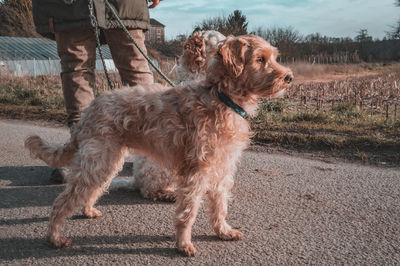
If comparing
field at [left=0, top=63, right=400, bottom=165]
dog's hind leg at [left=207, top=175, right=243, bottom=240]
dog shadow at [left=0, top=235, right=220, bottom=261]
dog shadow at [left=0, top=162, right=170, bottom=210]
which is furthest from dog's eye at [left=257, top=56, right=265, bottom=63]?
field at [left=0, top=63, right=400, bottom=165]

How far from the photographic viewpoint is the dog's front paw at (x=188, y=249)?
3.13 m

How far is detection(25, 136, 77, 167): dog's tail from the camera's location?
359 centimetres

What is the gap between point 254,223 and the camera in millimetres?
3709

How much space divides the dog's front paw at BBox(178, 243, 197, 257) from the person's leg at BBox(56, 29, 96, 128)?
251 cm

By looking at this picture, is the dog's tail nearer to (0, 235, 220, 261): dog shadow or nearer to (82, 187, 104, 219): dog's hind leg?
(82, 187, 104, 219): dog's hind leg

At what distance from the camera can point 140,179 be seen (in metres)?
4.49

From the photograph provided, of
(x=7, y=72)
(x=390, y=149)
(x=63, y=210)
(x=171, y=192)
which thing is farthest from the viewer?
(x=7, y=72)

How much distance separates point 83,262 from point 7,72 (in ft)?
58.7

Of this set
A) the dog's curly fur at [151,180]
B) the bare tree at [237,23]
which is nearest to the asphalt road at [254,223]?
the dog's curly fur at [151,180]

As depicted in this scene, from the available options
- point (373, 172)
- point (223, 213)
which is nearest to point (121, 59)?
point (223, 213)

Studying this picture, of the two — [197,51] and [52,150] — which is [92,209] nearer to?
[52,150]

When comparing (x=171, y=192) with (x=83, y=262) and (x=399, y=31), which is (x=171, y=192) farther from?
(x=399, y=31)

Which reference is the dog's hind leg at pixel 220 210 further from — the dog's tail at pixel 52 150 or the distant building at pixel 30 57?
the distant building at pixel 30 57

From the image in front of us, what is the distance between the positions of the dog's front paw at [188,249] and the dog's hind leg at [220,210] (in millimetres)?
388
